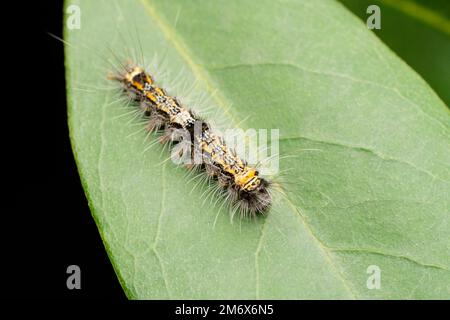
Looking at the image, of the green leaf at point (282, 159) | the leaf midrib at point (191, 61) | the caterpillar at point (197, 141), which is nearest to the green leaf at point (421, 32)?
the green leaf at point (282, 159)

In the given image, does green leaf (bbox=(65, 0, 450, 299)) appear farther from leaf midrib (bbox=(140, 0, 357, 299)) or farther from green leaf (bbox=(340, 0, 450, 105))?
green leaf (bbox=(340, 0, 450, 105))

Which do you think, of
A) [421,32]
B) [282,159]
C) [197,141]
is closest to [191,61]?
[197,141]

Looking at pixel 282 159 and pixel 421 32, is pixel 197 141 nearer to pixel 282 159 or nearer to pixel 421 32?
pixel 282 159

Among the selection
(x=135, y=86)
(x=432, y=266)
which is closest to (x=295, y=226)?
(x=432, y=266)

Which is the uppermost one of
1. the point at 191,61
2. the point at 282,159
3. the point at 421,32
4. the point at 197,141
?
the point at 421,32

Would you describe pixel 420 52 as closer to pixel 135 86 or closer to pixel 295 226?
pixel 295 226

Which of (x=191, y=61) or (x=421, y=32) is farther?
(x=421, y=32)

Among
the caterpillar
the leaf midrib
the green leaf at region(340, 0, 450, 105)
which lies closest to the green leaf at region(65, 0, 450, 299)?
the leaf midrib

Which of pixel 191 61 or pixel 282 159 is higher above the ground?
pixel 191 61
